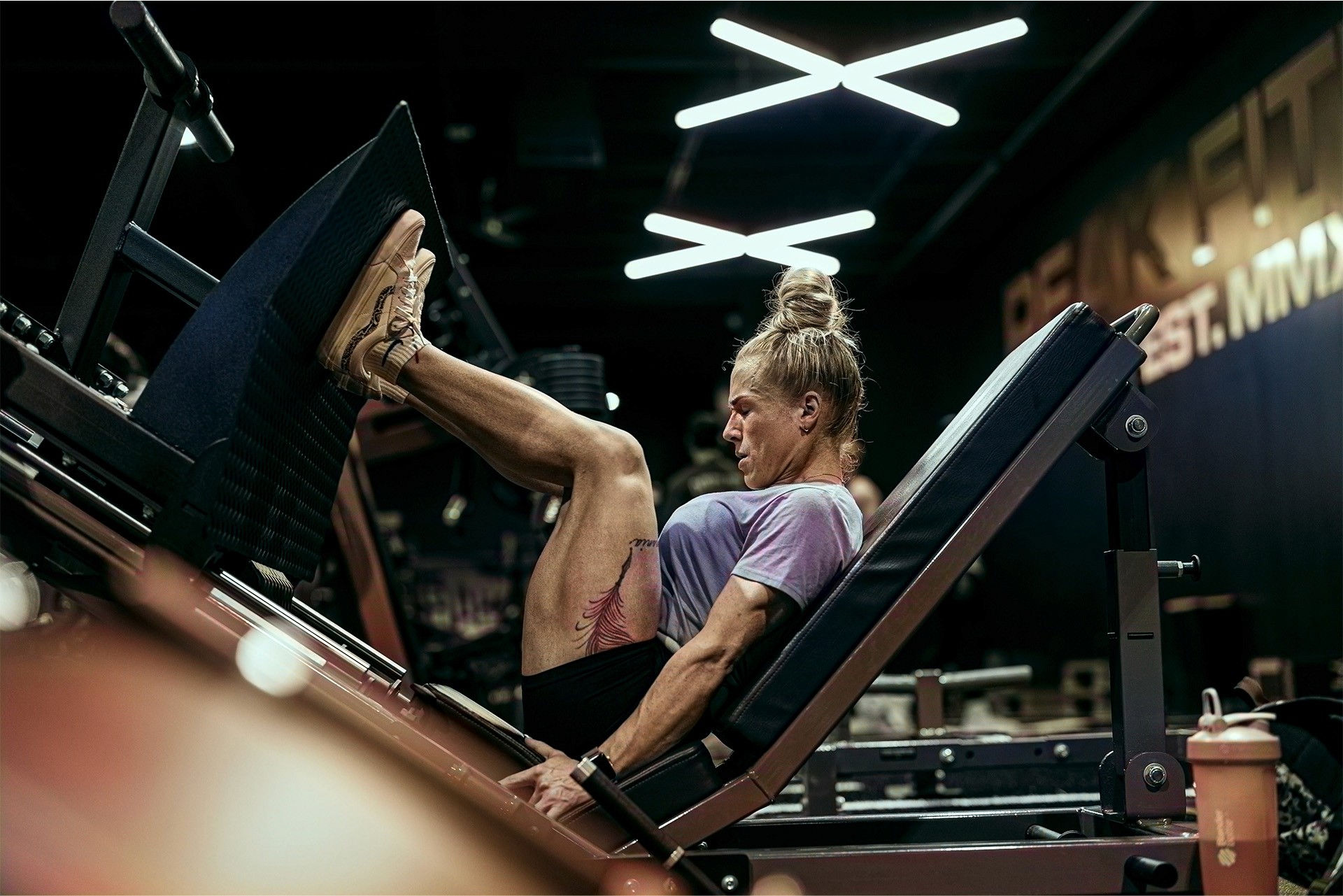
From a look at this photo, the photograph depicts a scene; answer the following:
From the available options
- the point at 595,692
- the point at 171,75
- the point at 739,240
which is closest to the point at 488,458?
the point at 595,692

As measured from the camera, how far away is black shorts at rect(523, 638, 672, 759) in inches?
68.7

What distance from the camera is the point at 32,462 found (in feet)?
4.49

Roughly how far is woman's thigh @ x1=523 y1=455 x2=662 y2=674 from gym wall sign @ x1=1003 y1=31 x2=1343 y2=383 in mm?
3726

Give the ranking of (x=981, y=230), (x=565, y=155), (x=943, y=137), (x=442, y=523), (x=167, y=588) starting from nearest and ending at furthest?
(x=167, y=588)
(x=565, y=155)
(x=943, y=137)
(x=981, y=230)
(x=442, y=523)

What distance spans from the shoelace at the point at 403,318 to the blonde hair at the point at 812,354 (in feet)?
1.95

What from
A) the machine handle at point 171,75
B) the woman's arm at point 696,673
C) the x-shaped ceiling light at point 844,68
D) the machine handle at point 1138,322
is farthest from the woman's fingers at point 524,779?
the x-shaped ceiling light at point 844,68

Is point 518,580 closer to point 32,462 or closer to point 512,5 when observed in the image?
point 512,5

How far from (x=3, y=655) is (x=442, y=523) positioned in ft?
30.2

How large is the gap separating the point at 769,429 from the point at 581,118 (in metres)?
4.37

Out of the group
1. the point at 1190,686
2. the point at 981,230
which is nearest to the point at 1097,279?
the point at 981,230

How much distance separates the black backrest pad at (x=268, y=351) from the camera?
4.50 ft

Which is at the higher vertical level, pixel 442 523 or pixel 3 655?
pixel 442 523

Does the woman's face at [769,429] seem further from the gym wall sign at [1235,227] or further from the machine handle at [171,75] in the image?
the gym wall sign at [1235,227]

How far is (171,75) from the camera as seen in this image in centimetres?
194
